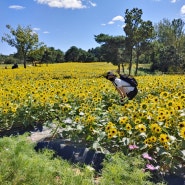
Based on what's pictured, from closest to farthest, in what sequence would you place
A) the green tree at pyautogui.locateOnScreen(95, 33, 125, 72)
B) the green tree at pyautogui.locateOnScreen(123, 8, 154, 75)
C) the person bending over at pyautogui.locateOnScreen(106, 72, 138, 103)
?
the person bending over at pyautogui.locateOnScreen(106, 72, 138, 103), the green tree at pyautogui.locateOnScreen(123, 8, 154, 75), the green tree at pyautogui.locateOnScreen(95, 33, 125, 72)

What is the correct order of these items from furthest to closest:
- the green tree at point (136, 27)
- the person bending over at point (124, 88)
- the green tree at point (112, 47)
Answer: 1. the green tree at point (112, 47)
2. the green tree at point (136, 27)
3. the person bending over at point (124, 88)

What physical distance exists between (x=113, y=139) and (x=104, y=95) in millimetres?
3693

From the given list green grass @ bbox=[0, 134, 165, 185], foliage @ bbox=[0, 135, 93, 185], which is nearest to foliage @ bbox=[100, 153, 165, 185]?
green grass @ bbox=[0, 134, 165, 185]

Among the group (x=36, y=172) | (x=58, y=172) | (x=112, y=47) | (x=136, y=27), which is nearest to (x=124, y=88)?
(x=58, y=172)

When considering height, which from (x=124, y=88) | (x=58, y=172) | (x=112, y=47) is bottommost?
(x=58, y=172)

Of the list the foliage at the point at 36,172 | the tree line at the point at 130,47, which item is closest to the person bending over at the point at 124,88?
the foliage at the point at 36,172

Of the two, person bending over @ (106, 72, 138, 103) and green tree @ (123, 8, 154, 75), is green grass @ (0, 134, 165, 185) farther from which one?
green tree @ (123, 8, 154, 75)

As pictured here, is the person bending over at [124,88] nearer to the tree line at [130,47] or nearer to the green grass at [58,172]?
the green grass at [58,172]

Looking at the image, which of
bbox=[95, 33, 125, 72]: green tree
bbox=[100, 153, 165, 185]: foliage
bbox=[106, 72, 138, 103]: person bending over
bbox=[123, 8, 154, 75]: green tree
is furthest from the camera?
bbox=[95, 33, 125, 72]: green tree

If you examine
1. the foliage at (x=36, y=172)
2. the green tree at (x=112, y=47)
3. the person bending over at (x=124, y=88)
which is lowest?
the foliage at (x=36, y=172)

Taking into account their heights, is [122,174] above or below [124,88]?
below

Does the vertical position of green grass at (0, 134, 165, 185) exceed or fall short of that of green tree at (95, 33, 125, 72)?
it falls short

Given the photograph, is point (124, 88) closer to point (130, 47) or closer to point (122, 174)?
point (122, 174)

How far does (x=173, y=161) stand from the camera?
405 cm
